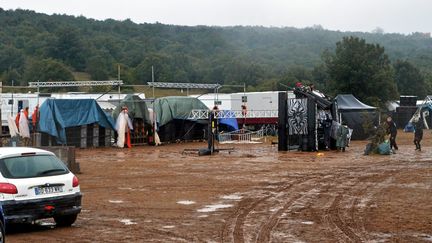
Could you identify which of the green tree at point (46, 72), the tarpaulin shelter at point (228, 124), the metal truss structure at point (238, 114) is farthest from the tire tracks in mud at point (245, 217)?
the green tree at point (46, 72)

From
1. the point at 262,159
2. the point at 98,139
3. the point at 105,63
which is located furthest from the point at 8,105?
the point at 105,63

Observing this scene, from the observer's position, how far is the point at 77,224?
11570mm

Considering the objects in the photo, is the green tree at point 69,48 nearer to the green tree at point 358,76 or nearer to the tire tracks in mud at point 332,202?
the green tree at point 358,76

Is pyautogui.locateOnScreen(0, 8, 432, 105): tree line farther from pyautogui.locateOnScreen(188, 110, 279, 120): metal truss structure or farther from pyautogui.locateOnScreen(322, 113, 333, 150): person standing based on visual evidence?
pyautogui.locateOnScreen(322, 113, 333, 150): person standing

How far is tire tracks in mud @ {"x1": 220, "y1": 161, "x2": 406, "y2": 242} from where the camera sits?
34.2ft

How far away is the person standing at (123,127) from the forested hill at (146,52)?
46728 millimetres

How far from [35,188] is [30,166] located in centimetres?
49

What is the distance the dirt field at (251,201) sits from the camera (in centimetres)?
1049

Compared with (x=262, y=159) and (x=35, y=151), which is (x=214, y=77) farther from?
(x=35, y=151)

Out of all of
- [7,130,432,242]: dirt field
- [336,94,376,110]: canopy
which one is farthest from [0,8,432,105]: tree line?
[7,130,432,242]: dirt field

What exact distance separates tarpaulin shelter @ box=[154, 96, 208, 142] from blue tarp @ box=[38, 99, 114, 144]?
3.81 meters

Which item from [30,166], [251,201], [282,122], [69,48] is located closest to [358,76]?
[282,122]

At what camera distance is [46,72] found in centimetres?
7975

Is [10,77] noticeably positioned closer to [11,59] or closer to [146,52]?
[11,59]
